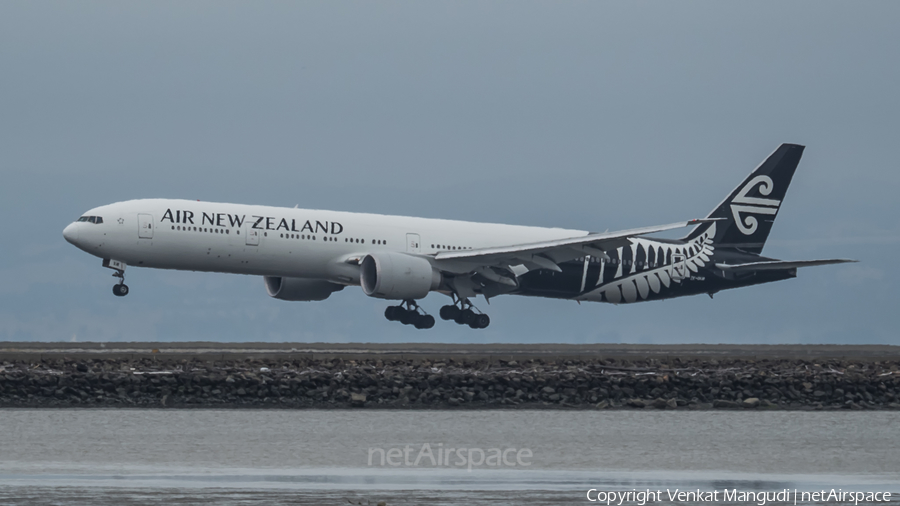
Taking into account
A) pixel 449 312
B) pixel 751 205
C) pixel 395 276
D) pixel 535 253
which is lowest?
pixel 449 312

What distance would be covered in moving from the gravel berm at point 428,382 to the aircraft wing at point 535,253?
9.89 metres

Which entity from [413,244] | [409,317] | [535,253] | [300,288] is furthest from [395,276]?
[300,288]

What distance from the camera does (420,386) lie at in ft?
80.4

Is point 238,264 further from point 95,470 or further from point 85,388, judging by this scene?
point 95,470

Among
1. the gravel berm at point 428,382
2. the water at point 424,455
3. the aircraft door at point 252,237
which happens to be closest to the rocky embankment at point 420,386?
the gravel berm at point 428,382

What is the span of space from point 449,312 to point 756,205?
14.8 meters

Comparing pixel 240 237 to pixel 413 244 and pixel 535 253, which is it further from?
pixel 535 253

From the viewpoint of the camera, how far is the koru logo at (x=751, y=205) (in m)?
48.1

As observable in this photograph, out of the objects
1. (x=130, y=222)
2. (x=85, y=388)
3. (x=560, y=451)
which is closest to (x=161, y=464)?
(x=560, y=451)

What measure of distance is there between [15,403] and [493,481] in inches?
514

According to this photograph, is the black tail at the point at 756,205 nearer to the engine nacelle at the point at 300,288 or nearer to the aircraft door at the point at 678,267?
the aircraft door at the point at 678,267

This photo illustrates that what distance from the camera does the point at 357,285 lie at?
41.4m

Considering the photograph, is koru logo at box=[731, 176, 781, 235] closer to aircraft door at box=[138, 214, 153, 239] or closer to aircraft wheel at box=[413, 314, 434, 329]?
aircraft wheel at box=[413, 314, 434, 329]

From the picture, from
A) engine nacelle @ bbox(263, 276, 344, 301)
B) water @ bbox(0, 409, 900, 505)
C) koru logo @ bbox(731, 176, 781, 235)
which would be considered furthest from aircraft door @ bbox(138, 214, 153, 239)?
koru logo @ bbox(731, 176, 781, 235)
